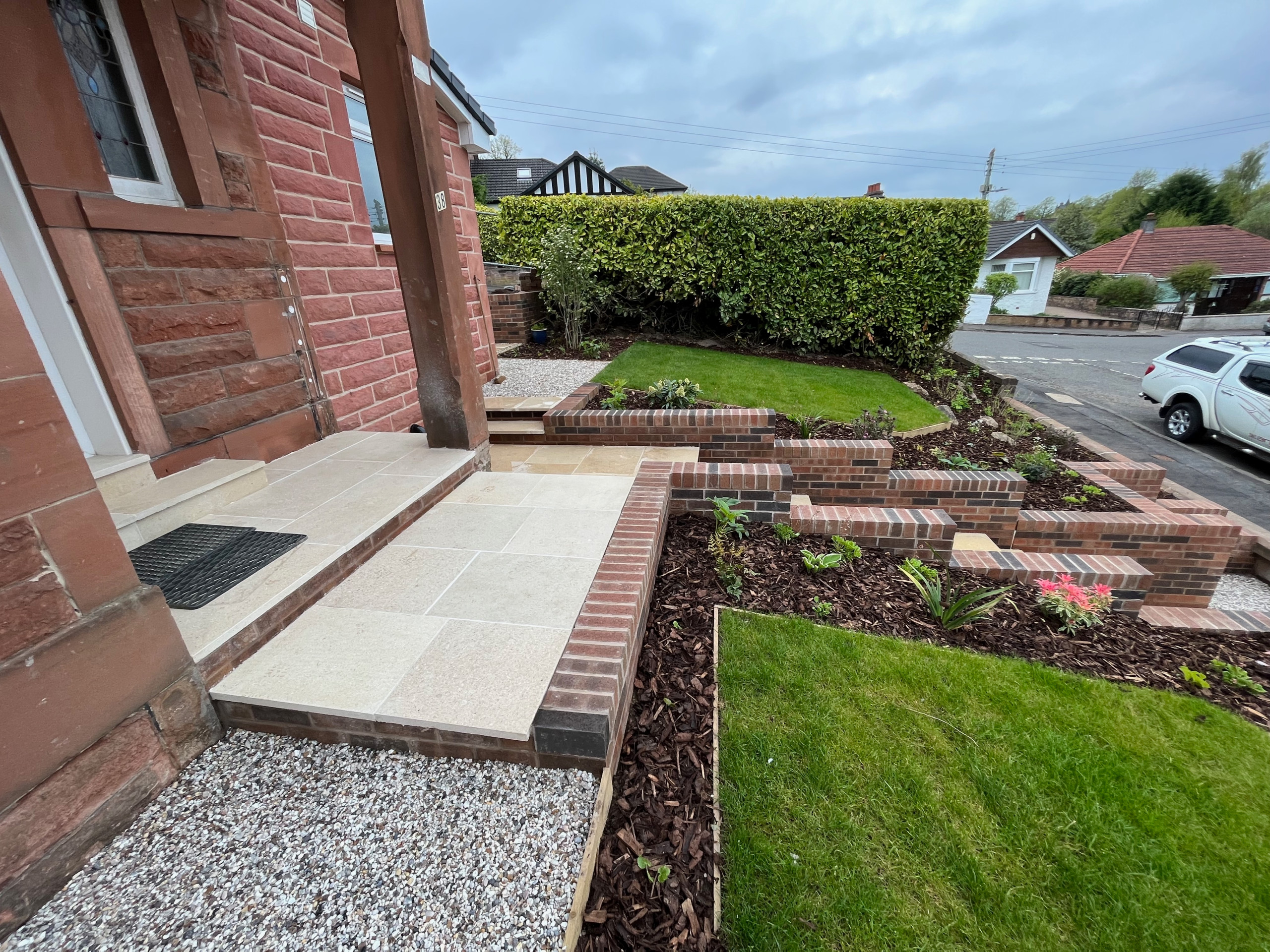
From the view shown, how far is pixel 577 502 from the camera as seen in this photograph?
A: 305cm

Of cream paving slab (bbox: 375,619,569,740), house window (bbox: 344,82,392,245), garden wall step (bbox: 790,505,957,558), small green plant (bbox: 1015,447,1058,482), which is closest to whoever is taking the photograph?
cream paving slab (bbox: 375,619,569,740)

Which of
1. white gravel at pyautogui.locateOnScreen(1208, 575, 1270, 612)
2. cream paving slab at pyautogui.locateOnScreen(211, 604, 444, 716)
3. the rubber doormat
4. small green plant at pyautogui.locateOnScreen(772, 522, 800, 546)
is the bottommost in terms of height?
white gravel at pyautogui.locateOnScreen(1208, 575, 1270, 612)

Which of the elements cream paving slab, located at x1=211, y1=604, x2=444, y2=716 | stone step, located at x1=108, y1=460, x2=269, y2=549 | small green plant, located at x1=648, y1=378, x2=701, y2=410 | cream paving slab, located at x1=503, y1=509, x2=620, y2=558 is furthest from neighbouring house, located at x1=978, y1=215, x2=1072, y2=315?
cream paving slab, located at x1=211, y1=604, x2=444, y2=716

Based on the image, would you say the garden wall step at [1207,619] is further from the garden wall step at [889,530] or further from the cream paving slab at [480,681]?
the cream paving slab at [480,681]

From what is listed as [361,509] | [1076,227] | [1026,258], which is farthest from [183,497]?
[1076,227]

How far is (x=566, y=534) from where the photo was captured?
2.70 meters

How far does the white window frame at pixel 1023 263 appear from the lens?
92.1 ft

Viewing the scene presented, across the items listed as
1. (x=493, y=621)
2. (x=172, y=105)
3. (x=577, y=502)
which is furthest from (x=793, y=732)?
(x=172, y=105)

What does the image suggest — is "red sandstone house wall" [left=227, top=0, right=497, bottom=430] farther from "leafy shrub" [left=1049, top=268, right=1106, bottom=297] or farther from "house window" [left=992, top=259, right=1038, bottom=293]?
"leafy shrub" [left=1049, top=268, right=1106, bottom=297]

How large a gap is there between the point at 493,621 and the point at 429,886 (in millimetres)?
854

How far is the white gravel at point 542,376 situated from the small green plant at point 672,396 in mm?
899

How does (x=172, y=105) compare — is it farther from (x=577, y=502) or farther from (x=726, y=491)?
(x=726, y=491)

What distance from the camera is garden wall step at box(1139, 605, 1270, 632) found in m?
4.16

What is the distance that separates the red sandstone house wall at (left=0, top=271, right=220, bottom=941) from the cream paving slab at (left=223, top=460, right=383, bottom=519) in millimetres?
1219
